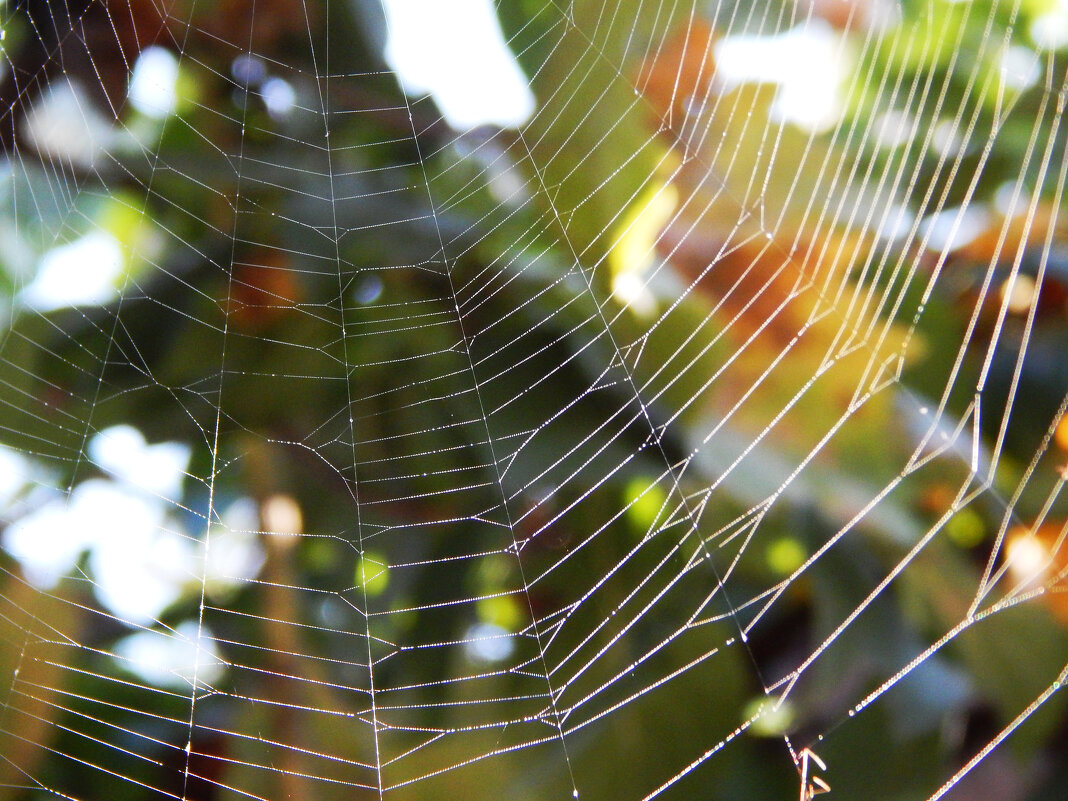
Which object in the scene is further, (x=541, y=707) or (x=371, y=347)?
(x=371, y=347)

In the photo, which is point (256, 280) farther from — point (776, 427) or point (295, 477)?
point (776, 427)

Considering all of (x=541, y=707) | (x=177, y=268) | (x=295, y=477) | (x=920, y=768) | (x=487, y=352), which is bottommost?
(x=541, y=707)

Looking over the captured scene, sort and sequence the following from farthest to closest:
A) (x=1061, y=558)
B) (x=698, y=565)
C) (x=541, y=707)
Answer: (x=541, y=707), (x=698, y=565), (x=1061, y=558)

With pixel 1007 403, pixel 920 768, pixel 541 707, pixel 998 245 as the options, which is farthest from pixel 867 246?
pixel 541 707

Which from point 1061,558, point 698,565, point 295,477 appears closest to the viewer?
point 1061,558

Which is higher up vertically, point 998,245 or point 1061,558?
point 998,245

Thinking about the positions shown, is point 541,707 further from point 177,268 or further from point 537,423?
point 177,268

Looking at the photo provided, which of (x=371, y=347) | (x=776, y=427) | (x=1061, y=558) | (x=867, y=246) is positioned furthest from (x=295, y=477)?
(x=1061, y=558)
